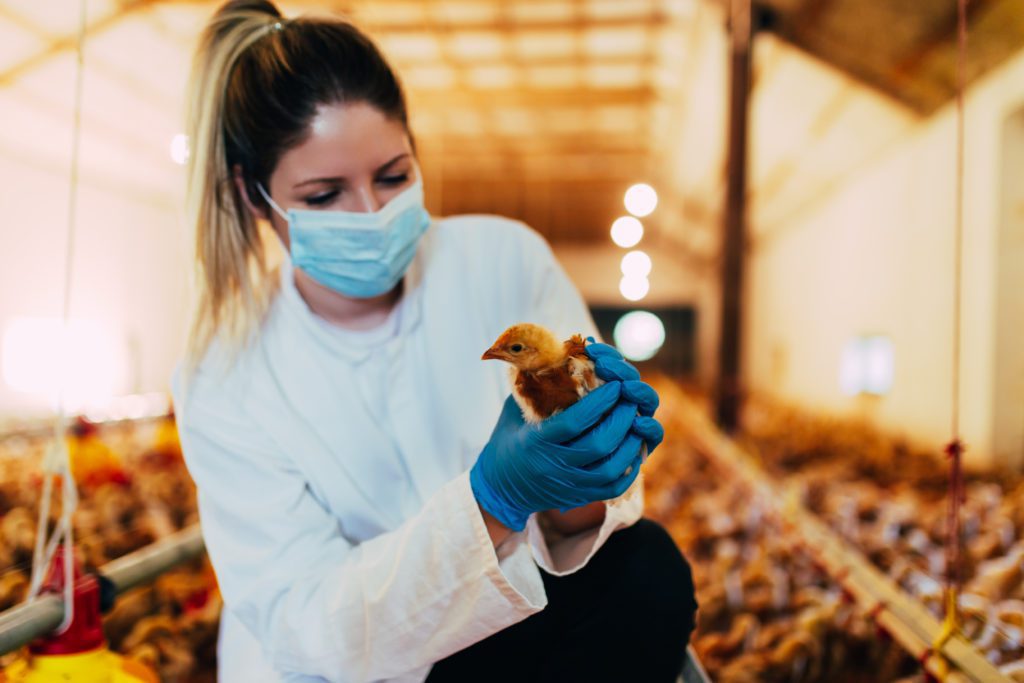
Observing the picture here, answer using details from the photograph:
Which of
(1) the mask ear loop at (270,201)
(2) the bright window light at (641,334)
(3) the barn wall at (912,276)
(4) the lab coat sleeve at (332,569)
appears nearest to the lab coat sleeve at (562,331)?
(4) the lab coat sleeve at (332,569)

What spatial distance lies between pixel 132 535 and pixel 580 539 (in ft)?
6.67

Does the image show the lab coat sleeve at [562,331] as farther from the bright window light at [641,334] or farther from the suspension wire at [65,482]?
the bright window light at [641,334]

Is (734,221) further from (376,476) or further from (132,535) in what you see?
(376,476)

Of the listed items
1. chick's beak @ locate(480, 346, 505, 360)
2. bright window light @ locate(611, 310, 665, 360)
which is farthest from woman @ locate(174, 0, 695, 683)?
bright window light @ locate(611, 310, 665, 360)

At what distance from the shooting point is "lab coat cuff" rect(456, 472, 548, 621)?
0.91 m

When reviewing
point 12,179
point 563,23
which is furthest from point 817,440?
point 12,179

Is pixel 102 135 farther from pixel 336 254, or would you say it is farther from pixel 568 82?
pixel 336 254

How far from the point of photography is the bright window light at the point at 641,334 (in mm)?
15508

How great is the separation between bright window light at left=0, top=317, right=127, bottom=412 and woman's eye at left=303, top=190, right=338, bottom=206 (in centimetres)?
463

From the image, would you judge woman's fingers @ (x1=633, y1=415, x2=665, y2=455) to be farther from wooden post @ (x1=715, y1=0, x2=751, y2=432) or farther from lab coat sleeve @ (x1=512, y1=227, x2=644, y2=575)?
wooden post @ (x1=715, y1=0, x2=751, y2=432)

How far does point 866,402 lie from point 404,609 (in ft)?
20.2

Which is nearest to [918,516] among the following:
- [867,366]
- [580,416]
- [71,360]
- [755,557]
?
[755,557]

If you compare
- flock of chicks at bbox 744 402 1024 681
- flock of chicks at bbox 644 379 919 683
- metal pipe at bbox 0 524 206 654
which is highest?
metal pipe at bbox 0 524 206 654

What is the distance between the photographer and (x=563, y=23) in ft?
21.5
